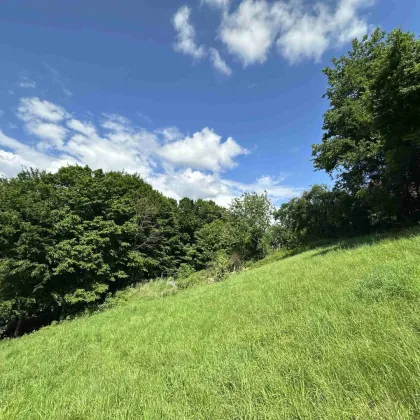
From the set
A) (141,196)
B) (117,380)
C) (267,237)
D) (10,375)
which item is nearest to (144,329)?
(10,375)

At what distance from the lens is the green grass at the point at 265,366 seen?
2064mm

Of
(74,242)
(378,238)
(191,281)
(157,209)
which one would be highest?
(157,209)

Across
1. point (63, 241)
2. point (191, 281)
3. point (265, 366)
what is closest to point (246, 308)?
point (265, 366)

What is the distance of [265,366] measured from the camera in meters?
2.88

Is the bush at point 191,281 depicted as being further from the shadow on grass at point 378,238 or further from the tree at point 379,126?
the tree at point 379,126

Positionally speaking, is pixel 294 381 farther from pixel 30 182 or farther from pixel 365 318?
pixel 30 182

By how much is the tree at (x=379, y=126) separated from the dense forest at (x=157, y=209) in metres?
0.05

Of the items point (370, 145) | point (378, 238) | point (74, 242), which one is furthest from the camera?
point (74, 242)

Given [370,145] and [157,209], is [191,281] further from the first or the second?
[370,145]

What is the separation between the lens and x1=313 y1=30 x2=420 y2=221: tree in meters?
8.54

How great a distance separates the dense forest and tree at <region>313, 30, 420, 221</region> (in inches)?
1.9

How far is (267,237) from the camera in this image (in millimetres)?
28609

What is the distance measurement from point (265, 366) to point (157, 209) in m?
25.4

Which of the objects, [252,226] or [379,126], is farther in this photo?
[252,226]
